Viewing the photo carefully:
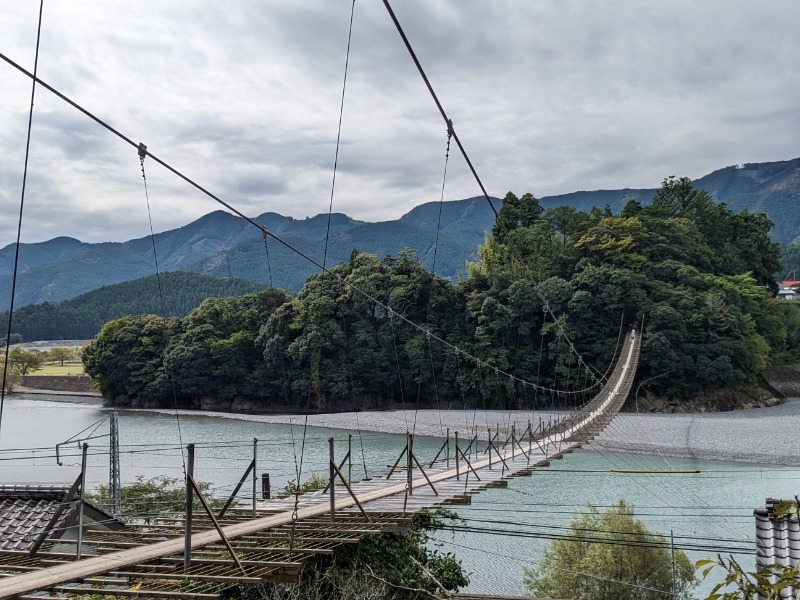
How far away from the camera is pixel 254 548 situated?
3.86m

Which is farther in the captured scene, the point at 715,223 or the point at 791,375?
the point at 715,223

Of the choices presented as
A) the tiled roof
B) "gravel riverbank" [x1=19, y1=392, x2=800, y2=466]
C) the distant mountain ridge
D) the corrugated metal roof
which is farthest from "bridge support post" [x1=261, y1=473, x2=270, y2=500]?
the distant mountain ridge

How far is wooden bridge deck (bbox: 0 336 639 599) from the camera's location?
123 inches

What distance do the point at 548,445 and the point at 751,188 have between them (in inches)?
7132

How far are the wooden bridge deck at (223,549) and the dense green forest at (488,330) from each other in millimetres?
18895

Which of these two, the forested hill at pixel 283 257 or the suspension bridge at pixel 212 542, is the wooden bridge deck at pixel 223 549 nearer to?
the suspension bridge at pixel 212 542

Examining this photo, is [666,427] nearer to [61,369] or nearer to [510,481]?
[510,481]

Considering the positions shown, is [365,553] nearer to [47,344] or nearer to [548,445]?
[548,445]

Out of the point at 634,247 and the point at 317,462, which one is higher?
the point at 634,247

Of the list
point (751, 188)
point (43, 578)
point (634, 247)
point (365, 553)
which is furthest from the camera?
point (751, 188)

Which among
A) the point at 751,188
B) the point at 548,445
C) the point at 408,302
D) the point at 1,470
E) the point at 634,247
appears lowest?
the point at 1,470

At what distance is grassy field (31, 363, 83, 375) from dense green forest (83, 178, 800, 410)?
1507cm

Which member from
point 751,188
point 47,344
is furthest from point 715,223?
point 751,188

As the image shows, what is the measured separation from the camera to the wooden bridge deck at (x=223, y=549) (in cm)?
312
